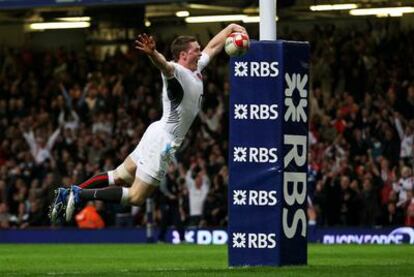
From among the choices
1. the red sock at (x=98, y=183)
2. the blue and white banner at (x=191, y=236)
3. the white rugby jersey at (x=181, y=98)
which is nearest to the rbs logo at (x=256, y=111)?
the white rugby jersey at (x=181, y=98)

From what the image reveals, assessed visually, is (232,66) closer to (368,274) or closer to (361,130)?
(368,274)

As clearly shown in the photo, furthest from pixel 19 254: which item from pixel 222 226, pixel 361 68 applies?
pixel 361 68

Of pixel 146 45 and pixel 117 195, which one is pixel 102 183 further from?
pixel 146 45

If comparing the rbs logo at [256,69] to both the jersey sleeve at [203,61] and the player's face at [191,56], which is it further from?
the player's face at [191,56]

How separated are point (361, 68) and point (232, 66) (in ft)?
51.7

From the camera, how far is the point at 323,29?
33875mm

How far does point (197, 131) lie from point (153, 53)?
1844cm

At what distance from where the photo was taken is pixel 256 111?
1655cm

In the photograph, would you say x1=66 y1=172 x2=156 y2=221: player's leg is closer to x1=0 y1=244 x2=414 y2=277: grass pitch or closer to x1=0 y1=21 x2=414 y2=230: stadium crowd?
x1=0 y1=244 x2=414 y2=277: grass pitch

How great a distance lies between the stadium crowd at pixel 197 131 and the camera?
29406 millimetres

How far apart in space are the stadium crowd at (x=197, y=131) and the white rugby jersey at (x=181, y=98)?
13.0 m

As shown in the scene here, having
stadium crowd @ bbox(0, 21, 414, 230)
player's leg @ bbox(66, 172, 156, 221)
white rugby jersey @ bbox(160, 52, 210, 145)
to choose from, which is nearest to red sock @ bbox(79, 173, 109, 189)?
player's leg @ bbox(66, 172, 156, 221)

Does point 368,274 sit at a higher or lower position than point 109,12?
lower

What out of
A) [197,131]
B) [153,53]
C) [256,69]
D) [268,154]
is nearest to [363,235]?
[197,131]
